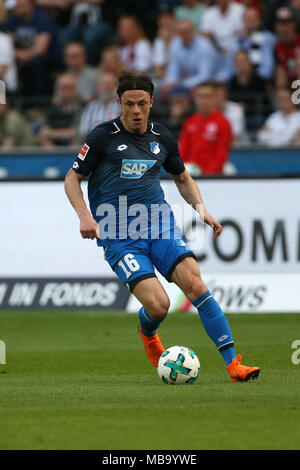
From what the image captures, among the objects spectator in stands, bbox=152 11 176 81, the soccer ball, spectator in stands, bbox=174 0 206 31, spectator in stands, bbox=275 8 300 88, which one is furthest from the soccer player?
spectator in stands, bbox=174 0 206 31

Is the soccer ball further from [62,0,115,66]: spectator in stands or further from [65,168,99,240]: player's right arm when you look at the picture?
[62,0,115,66]: spectator in stands

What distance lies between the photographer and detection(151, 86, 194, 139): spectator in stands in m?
18.1

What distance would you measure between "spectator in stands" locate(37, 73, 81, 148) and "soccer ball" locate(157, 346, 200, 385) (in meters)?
10.6

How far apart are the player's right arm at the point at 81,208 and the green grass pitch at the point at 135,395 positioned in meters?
1.30

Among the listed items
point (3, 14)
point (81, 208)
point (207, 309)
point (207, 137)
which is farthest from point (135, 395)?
point (3, 14)

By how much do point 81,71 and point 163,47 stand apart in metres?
1.68

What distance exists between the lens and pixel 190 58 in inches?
749

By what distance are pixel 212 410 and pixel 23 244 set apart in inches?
350

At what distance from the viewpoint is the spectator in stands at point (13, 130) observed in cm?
1872

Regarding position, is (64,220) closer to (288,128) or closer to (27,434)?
(288,128)

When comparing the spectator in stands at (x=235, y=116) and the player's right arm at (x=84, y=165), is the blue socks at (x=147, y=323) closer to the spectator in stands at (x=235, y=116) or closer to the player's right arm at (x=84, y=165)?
the player's right arm at (x=84, y=165)

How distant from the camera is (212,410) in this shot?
7180 mm

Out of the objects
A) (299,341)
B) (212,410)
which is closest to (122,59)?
(299,341)

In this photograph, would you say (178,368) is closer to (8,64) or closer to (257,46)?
(257,46)
